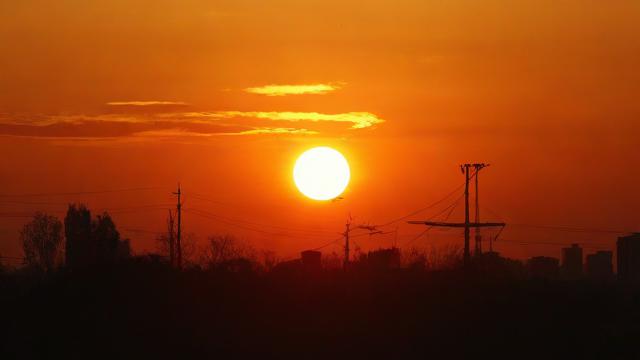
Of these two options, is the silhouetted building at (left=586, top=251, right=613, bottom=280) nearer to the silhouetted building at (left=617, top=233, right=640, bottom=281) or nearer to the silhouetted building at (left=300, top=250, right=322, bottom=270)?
the silhouetted building at (left=617, top=233, right=640, bottom=281)

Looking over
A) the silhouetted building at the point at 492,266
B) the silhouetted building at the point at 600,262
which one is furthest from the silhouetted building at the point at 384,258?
the silhouetted building at the point at 600,262

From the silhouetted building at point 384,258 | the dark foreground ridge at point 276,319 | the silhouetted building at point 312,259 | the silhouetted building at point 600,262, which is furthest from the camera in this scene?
the silhouetted building at point 600,262

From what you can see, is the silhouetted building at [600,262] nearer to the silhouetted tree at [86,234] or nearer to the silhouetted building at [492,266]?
the silhouetted building at [492,266]

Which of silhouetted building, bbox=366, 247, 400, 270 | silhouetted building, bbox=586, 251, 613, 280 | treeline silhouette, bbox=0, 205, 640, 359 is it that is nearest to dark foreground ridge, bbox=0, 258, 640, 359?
treeline silhouette, bbox=0, 205, 640, 359

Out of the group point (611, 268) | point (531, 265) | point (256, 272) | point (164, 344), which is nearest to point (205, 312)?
point (164, 344)

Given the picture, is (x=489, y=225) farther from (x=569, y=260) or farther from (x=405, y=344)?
(x=569, y=260)

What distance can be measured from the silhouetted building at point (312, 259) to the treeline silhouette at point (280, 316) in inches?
9.6

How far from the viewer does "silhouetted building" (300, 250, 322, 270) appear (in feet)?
171

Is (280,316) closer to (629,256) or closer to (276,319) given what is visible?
(276,319)

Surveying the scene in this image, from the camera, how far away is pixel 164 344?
37.9 metres

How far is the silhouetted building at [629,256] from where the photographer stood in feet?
333

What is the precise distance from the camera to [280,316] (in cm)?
4234

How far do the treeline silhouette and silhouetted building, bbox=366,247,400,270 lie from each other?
8.52 metres

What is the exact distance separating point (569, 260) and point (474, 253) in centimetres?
6028
